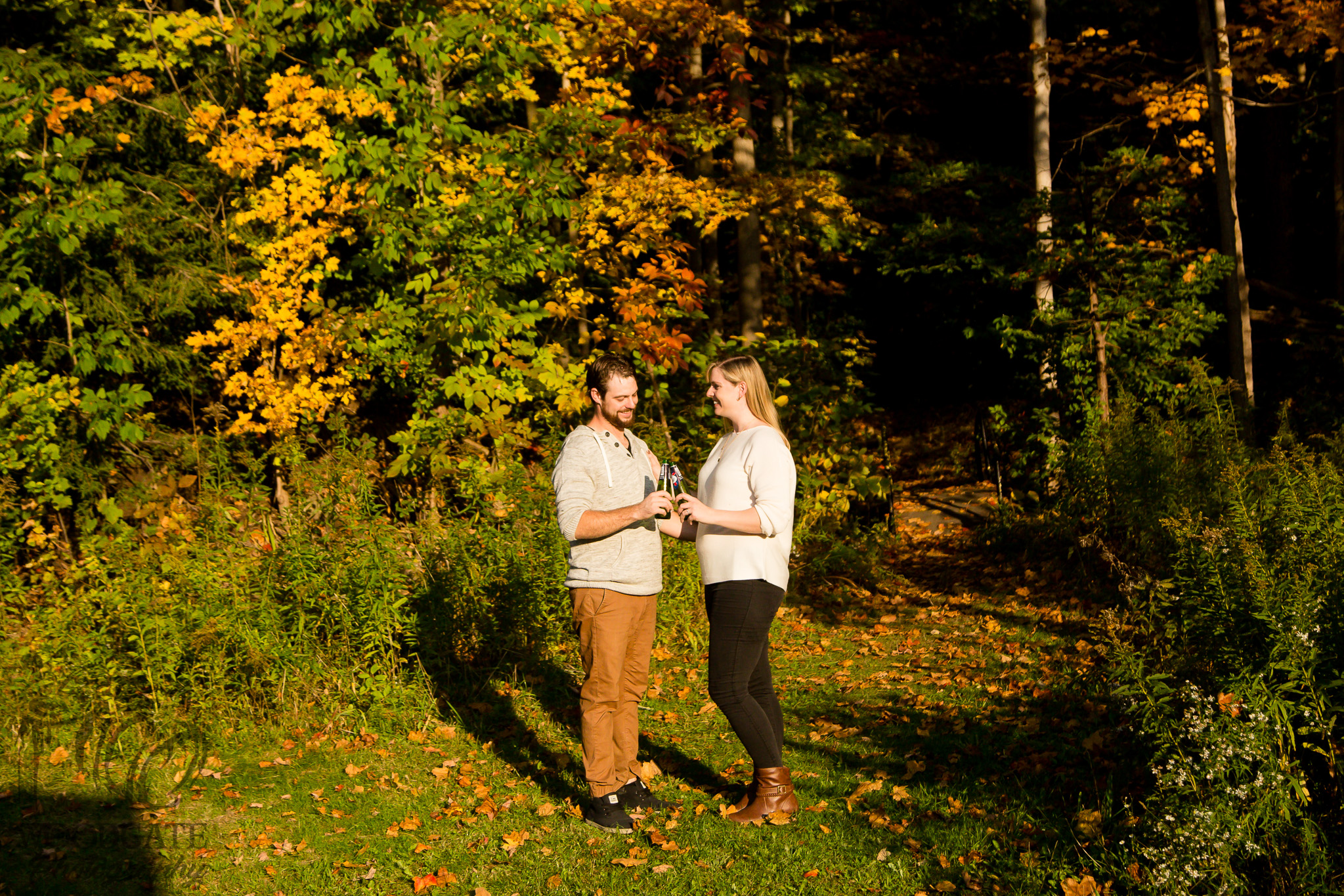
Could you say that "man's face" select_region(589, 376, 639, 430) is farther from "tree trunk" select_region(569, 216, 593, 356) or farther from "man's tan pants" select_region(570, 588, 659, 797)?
"tree trunk" select_region(569, 216, 593, 356)

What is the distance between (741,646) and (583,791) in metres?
1.47

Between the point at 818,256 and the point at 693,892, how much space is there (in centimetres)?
1569

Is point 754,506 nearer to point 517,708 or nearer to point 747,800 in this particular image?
point 747,800

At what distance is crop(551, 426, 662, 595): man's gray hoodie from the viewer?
4523 mm

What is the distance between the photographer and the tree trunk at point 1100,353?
35.3 ft

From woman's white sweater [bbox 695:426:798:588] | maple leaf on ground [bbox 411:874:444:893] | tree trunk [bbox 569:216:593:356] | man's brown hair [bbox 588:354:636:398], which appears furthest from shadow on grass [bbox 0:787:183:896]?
tree trunk [bbox 569:216:593:356]

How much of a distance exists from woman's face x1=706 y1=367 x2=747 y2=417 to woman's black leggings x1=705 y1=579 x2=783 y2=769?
754mm

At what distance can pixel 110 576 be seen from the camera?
7.27m

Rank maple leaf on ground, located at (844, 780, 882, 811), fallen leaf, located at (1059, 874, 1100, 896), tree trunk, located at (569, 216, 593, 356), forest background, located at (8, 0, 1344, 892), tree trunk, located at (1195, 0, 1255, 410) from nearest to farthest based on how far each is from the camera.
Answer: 1. fallen leaf, located at (1059, 874, 1100, 896)
2. maple leaf on ground, located at (844, 780, 882, 811)
3. forest background, located at (8, 0, 1344, 892)
4. tree trunk, located at (569, 216, 593, 356)
5. tree trunk, located at (1195, 0, 1255, 410)

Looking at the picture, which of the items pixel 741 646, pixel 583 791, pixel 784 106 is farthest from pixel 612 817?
pixel 784 106

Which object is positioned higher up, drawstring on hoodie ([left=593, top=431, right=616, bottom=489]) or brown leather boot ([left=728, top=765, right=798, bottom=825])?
drawstring on hoodie ([left=593, top=431, right=616, bottom=489])

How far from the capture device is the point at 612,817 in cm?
473

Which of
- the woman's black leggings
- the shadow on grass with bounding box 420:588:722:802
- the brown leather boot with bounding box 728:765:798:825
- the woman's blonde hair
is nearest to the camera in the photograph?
the woman's black leggings

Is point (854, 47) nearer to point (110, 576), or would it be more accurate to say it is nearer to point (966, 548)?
point (966, 548)
